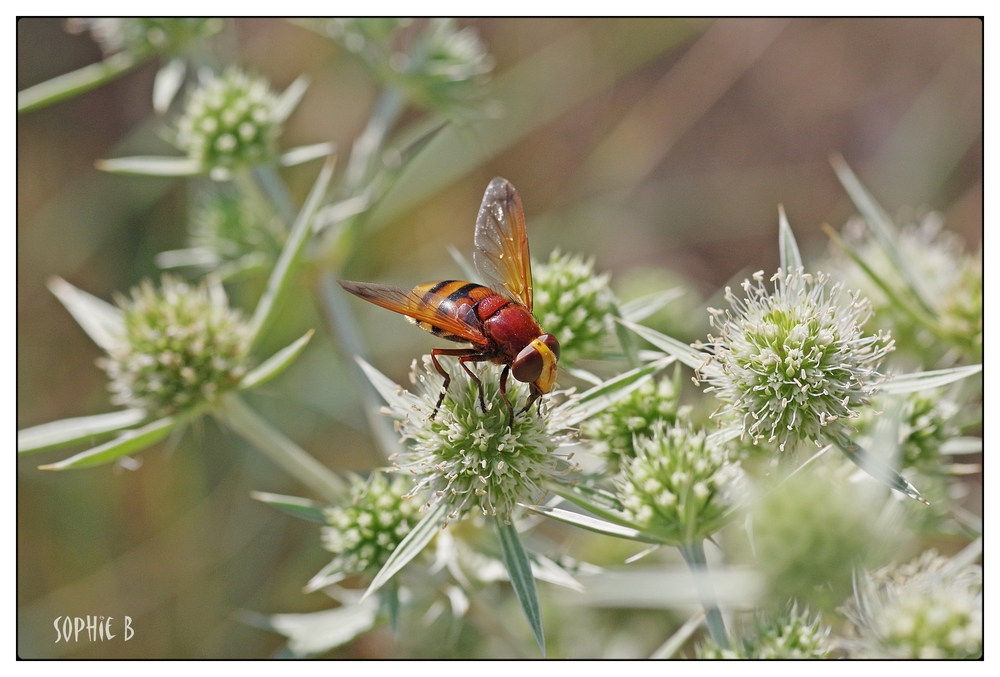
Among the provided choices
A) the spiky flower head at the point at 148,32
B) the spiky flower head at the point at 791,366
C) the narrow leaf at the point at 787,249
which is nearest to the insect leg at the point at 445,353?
the spiky flower head at the point at 791,366

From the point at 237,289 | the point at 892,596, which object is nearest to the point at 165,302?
the point at 237,289

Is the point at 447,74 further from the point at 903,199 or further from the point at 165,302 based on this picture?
the point at 903,199

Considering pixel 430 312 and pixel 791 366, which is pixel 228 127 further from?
pixel 791 366

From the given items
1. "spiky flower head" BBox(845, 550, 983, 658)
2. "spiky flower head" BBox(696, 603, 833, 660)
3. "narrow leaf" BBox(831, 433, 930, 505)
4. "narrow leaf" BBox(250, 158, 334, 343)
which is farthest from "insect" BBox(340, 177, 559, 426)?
"spiky flower head" BBox(845, 550, 983, 658)

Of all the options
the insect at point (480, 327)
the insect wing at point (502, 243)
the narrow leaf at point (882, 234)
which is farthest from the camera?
the narrow leaf at point (882, 234)

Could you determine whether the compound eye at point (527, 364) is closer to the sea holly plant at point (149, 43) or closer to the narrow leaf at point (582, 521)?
the narrow leaf at point (582, 521)

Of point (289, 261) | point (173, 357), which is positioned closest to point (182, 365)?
point (173, 357)
